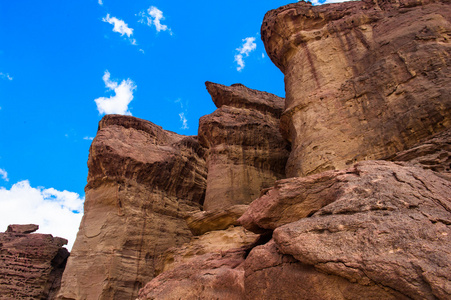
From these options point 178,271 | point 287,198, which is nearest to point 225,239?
point 178,271

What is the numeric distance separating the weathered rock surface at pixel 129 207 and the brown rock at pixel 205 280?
555cm

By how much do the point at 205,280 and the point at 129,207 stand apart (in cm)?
1016

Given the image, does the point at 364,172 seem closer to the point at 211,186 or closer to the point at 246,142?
the point at 211,186

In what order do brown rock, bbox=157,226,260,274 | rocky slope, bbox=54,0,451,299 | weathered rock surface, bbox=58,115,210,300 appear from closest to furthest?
1. rocky slope, bbox=54,0,451,299
2. brown rock, bbox=157,226,260,274
3. weathered rock surface, bbox=58,115,210,300

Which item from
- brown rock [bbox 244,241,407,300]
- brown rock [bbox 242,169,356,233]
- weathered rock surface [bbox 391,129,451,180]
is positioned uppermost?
weathered rock surface [bbox 391,129,451,180]

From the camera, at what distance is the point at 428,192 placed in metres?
5.04

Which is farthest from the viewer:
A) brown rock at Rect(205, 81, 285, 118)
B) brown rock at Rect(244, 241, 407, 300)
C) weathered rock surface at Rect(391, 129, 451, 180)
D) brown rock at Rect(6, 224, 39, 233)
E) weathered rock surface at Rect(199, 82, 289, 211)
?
brown rock at Rect(205, 81, 285, 118)

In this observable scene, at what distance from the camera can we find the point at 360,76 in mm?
12117

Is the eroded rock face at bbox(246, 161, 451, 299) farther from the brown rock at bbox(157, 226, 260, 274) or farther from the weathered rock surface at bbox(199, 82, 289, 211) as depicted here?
the weathered rock surface at bbox(199, 82, 289, 211)

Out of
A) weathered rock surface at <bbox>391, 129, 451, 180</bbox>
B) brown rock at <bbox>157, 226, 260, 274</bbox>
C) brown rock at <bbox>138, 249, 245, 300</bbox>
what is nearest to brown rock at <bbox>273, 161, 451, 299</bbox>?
weathered rock surface at <bbox>391, 129, 451, 180</bbox>

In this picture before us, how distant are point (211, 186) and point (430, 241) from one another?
12.6 metres

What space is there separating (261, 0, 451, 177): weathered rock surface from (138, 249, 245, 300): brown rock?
17.2 feet

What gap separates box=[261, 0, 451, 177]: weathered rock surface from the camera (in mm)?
10016

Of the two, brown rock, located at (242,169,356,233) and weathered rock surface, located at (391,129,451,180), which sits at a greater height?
weathered rock surface, located at (391,129,451,180)
